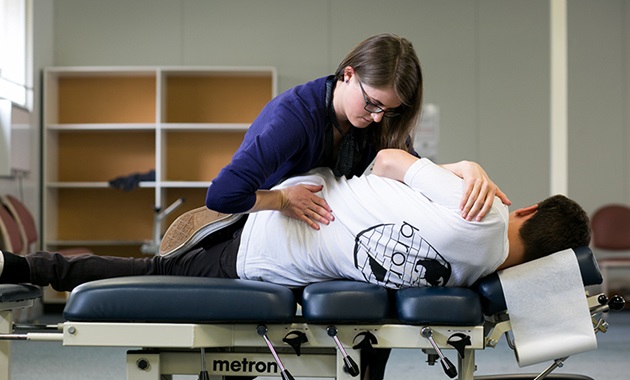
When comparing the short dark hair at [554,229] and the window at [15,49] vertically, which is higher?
the window at [15,49]

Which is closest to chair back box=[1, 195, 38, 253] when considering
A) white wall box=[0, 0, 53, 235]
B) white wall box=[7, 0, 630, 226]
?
white wall box=[0, 0, 53, 235]

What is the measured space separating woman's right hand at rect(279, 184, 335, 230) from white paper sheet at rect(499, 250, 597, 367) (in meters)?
0.35

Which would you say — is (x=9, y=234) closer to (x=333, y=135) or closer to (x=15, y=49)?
Result: (x=15, y=49)

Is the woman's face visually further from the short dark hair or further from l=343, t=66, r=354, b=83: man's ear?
the short dark hair

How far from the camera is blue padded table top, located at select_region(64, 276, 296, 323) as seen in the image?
1.43 meters

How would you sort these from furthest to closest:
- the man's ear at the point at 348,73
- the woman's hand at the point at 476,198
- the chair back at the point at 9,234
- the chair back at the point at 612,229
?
the chair back at the point at 612,229
the chair back at the point at 9,234
the man's ear at the point at 348,73
the woman's hand at the point at 476,198

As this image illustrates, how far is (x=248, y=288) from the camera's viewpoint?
1.44m

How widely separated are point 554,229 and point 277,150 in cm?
55

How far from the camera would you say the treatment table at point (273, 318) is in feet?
4.71

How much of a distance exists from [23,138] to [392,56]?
4.16m

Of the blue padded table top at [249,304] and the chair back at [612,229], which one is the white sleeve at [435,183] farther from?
the chair back at [612,229]

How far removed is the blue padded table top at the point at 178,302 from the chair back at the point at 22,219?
338 centimetres

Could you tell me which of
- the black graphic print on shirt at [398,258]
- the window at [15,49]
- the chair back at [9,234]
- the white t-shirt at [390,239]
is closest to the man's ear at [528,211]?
the white t-shirt at [390,239]

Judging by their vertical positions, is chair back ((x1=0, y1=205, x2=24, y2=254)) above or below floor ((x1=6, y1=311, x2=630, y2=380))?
above
